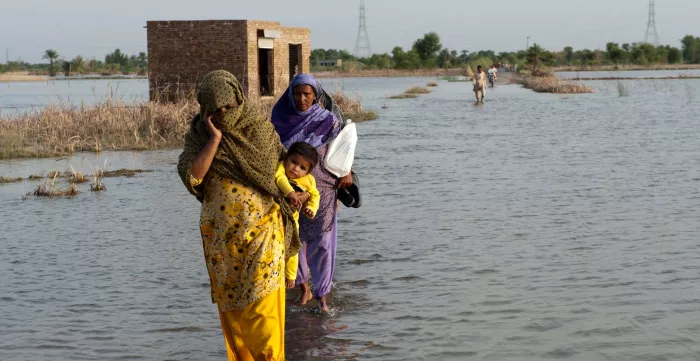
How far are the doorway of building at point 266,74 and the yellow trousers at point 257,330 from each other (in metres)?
21.1

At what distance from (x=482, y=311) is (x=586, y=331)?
79 cm

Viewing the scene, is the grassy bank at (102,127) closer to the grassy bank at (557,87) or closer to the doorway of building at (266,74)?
the doorway of building at (266,74)

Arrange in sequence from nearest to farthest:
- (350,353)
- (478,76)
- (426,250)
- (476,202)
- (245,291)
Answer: (245,291), (350,353), (426,250), (476,202), (478,76)

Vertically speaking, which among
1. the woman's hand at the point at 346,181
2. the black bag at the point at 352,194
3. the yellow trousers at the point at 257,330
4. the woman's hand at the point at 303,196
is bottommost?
the yellow trousers at the point at 257,330

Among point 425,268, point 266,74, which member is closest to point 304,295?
point 425,268

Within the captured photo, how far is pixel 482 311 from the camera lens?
6336 millimetres

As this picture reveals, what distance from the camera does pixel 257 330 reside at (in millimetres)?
4305

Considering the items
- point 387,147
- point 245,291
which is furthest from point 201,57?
point 245,291

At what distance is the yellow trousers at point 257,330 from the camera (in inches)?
168

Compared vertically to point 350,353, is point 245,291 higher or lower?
higher

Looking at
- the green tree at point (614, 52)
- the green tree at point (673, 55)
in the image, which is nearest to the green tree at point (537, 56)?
the green tree at point (614, 52)

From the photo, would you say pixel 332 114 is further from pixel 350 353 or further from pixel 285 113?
pixel 350 353

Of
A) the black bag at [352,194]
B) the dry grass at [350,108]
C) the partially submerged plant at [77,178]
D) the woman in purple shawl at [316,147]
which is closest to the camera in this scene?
the woman in purple shawl at [316,147]

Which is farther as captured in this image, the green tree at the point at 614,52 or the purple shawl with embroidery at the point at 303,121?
the green tree at the point at 614,52
